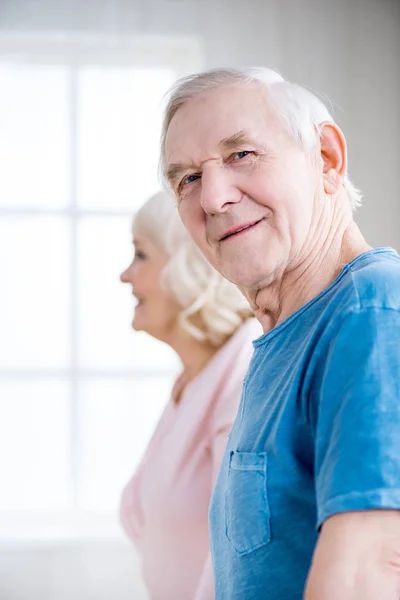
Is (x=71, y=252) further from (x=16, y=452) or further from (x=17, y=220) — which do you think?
(x=16, y=452)

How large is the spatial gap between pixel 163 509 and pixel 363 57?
2408 millimetres

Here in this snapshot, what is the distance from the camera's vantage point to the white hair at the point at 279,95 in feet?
2.71

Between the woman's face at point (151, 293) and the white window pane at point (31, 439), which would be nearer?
the woman's face at point (151, 293)

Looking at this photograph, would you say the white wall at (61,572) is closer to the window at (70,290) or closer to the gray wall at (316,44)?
the window at (70,290)

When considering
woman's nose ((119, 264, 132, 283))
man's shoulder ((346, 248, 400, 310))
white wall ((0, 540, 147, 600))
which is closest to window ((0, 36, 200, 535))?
white wall ((0, 540, 147, 600))

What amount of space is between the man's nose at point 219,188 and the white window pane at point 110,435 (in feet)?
8.09

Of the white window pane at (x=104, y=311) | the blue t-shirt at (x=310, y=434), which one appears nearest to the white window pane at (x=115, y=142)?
the white window pane at (x=104, y=311)

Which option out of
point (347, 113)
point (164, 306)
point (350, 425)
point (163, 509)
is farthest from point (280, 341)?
point (347, 113)

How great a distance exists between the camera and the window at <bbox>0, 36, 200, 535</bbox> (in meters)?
3.22

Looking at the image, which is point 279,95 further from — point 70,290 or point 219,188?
point 70,290

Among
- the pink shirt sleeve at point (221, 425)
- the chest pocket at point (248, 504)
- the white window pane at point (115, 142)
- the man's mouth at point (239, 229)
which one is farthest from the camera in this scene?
the white window pane at point (115, 142)

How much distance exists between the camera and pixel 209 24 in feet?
11.0

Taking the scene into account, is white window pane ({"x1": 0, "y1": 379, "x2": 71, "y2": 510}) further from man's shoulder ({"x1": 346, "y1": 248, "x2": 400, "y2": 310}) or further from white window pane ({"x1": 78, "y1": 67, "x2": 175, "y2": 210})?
man's shoulder ({"x1": 346, "y1": 248, "x2": 400, "y2": 310})

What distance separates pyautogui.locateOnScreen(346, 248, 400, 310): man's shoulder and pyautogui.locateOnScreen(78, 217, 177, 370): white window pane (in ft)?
8.32
